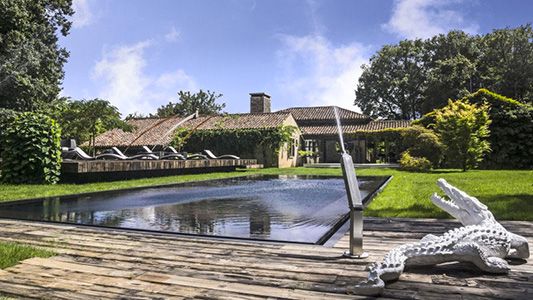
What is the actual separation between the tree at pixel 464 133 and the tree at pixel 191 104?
133 feet

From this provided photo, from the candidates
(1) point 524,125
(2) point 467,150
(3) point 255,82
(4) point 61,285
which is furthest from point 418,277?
(3) point 255,82

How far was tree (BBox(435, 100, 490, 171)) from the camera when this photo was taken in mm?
15586

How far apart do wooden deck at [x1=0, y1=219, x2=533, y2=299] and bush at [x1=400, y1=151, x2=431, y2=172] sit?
13861 mm

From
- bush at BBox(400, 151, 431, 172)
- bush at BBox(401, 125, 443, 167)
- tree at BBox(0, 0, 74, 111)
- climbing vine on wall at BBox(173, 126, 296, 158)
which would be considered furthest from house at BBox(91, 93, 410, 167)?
bush at BBox(400, 151, 431, 172)

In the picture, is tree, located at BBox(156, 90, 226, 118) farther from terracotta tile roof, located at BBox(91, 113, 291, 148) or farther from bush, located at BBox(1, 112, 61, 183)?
bush, located at BBox(1, 112, 61, 183)

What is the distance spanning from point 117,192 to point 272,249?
635cm

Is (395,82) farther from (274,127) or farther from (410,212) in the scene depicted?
(410,212)

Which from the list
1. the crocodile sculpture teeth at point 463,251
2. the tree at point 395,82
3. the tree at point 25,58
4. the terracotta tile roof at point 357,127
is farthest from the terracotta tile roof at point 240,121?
the crocodile sculpture teeth at point 463,251

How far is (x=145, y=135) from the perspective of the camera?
27672 millimetres

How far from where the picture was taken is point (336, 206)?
6059 mm

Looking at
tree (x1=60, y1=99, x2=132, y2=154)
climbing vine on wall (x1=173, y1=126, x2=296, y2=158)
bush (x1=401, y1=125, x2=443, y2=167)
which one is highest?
tree (x1=60, y1=99, x2=132, y2=154)

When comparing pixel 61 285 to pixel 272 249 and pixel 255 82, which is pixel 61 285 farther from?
pixel 255 82

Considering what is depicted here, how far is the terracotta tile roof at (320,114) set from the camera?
3509 centimetres

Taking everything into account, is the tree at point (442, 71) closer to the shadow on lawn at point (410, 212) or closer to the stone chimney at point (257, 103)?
the stone chimney at point (257, 103)
